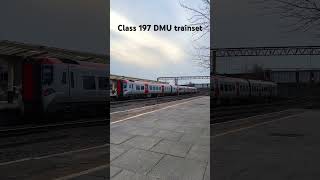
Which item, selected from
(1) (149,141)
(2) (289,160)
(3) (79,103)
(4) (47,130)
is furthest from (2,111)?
(2) (289,160)

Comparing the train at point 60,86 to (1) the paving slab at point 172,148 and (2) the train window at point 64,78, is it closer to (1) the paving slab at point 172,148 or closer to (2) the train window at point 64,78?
(2) the train window at point 64,78

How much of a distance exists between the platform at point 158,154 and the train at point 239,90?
58.3ft

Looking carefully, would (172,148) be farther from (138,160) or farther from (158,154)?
(138,160)

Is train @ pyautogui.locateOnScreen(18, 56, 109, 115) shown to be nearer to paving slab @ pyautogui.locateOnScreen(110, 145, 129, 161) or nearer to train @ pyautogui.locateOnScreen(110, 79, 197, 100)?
train @ pyautogui.locateOnScreen(110, 79, 197, 100)

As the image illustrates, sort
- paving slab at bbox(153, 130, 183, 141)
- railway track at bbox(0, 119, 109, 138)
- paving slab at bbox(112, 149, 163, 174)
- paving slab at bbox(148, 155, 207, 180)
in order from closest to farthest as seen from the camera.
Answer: paving slab at bbox(148, 155, 207, 180), paving slab at bbox(112, 149, 163, 174), paving slab at bbox(153, 130, 183, 141), railway track at bbox(0, 119, 109, 138)

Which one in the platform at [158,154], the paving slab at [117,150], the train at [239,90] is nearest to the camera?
the platform at [158,154]

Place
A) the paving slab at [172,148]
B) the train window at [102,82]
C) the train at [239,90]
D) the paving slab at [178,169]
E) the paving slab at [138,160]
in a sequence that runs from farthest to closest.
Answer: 1. the train at [239,90]
2. the train window at [102,82]
3. the paving slab at [172,148]
4. the paving slab at [138,160]
5. the paving slab at [178,169]

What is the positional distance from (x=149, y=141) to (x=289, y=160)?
2.89 m

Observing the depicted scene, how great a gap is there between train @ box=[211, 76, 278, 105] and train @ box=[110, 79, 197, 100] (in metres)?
7.57

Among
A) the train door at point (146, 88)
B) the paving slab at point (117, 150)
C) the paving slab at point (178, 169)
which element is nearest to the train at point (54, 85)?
the paving slab at point (117, 150)

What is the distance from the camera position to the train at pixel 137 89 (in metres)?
40.0

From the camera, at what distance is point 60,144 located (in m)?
13.1

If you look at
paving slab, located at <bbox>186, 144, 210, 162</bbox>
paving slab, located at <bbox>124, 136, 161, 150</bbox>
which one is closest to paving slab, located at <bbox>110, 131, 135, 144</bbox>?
paving slab, located at <bbox>124, 136, 161, 150</bbox>

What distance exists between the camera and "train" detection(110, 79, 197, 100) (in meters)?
40.0
